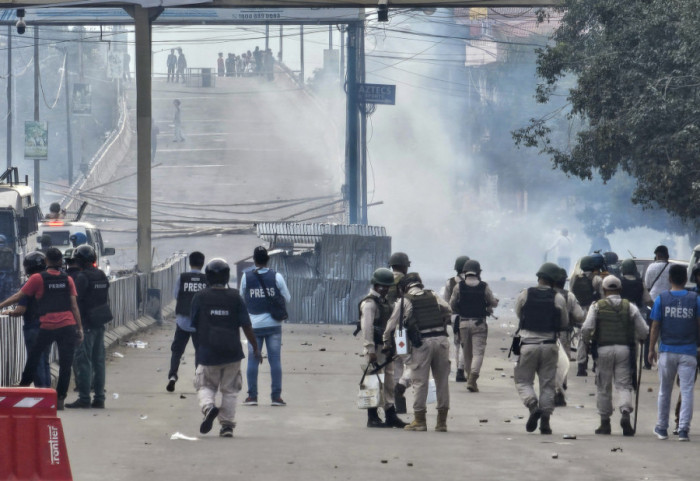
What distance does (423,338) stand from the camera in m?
12.5

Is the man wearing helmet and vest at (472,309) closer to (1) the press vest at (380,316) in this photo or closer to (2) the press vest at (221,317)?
(1) the press vest at (380,316)

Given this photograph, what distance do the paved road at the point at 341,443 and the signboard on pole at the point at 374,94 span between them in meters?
23.6

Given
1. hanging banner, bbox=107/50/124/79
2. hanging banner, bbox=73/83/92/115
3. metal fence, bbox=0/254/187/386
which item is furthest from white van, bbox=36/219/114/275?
hanging banner, bbox=107/50/124/79

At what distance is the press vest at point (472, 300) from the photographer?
16844 mm

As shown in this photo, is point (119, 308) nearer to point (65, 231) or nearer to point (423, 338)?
point (65, 231)

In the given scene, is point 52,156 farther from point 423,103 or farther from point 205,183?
point 205,183

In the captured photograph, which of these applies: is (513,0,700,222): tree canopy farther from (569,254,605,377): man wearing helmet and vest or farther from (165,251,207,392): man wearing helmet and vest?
(165,251,207,392): man wearing helmet and vest

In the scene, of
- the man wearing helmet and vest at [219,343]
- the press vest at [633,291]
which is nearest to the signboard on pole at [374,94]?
the press vest at [633,291]

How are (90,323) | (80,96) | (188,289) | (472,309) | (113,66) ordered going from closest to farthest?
(90,323) → (188,289) → (472,309) → (80,96) → (113,66)

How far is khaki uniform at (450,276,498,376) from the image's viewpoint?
55.0 ft

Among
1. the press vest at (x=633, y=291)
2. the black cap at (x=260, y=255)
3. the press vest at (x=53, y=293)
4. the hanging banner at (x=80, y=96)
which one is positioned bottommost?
the press vest at (x=633, y=291)

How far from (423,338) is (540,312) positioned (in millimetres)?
1218

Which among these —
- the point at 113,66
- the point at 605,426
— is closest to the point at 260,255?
the point at 605,426

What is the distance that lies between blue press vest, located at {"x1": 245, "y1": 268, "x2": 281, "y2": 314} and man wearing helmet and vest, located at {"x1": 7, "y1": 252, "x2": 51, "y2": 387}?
2.34 metres
